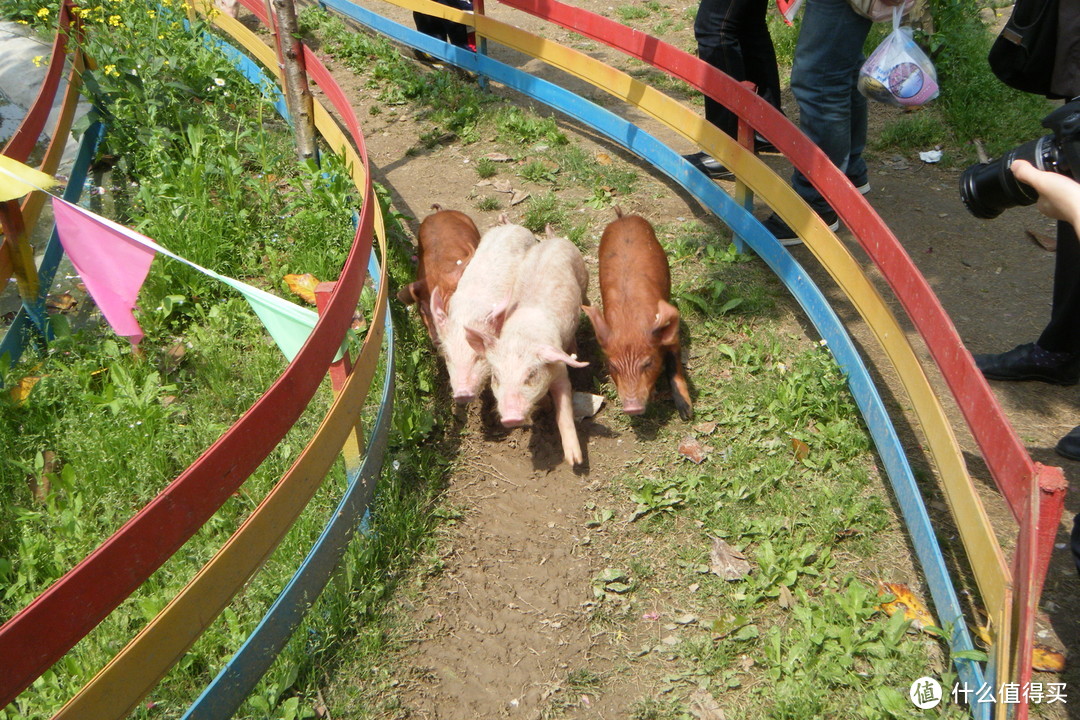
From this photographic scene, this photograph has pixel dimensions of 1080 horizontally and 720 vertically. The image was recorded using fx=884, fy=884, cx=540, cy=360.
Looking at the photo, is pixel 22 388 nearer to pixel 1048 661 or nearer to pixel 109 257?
pixel 109 257

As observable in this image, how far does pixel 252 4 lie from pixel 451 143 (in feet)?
7.65

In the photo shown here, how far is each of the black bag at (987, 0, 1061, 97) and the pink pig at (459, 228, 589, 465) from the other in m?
2.33

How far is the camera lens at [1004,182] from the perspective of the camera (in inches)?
111

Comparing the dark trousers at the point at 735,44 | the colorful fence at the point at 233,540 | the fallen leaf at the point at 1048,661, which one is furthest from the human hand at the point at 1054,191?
the dark trousers at the point at 735,44

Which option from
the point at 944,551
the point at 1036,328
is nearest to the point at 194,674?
the point at 944,551

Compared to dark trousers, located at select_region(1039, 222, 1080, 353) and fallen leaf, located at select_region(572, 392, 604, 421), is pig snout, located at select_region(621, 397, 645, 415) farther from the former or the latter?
dark trousers, located at select_region(1039, 222, 1080, 353)

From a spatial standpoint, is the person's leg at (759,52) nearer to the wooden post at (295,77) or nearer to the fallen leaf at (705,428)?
the fallen leaf at (705,428)

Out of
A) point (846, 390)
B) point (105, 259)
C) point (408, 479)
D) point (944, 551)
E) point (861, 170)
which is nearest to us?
point (944, 551)

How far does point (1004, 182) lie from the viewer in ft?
9.64

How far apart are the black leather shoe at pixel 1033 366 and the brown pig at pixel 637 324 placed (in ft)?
5.16

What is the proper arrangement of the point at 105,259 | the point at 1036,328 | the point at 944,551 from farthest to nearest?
1. the point at 1036,328
2. the point at 105,259
3. the point at 944,551

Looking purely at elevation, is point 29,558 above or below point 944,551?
below

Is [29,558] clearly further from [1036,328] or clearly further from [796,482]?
[1036,328]

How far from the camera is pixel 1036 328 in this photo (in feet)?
16.5
